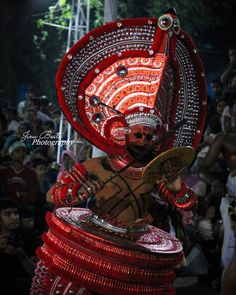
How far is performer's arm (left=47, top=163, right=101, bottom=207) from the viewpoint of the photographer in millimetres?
3506

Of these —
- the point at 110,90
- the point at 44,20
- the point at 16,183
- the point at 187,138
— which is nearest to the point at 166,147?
the point at 187,138

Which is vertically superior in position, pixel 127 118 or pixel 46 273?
pixel 127 118

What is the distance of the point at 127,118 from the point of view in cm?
376

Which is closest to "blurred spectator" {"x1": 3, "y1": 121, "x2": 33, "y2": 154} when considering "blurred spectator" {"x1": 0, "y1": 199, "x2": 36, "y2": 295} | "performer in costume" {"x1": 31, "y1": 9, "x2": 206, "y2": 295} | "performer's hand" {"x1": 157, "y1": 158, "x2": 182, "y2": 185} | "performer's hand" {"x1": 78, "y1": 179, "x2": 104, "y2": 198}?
"blurred spectator" {"x1": 0, "y1": 199, "x2": 36, "y2": 295}

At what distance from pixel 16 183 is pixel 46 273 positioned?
294 cm

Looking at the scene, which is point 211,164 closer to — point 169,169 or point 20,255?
point 20,255

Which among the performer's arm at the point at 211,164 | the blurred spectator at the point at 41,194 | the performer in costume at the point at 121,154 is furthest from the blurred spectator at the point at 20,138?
the performer in costume at the point at 121,154

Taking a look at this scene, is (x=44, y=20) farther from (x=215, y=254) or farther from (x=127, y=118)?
(x=127, y=118)

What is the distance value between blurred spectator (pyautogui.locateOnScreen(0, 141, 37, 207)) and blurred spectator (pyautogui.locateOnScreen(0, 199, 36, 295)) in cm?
98

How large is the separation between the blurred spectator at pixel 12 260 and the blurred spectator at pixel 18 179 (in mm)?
978

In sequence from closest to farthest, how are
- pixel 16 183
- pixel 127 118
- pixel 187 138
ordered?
pixel 127 118 → pixel 187 138 → pixel 16 183

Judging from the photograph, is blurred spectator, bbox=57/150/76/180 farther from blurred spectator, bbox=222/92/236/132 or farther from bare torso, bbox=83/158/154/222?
bare torso, bbox=83/158/154/222

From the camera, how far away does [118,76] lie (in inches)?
153

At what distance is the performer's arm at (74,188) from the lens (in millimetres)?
3506
